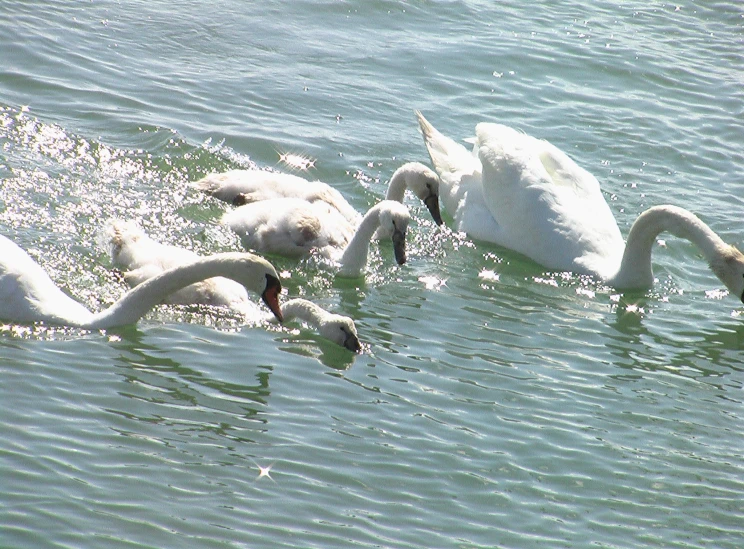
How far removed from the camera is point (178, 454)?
22.2ft

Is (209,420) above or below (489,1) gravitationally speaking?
below

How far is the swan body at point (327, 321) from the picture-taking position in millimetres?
8492

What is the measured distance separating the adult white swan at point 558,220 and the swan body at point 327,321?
2.67m

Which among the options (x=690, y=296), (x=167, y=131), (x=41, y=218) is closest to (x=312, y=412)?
(x=41, y=218)

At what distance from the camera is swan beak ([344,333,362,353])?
850cm

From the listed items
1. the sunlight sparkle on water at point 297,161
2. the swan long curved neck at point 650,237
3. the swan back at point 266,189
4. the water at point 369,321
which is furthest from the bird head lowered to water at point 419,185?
the swan long curved neck at point 650,237

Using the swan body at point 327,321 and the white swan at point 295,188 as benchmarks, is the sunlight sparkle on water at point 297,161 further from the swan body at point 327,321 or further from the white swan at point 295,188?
the swan body at point 327,321

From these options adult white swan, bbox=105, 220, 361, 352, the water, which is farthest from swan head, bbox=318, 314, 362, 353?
the water

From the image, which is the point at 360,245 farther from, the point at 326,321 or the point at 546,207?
the point at 546,207

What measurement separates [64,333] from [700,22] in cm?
1231

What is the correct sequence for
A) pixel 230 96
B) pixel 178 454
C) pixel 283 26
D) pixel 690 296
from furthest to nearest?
pixel 283 26 → pixel 230 96 → pixel 690 296 → pixel 178 454

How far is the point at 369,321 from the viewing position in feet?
30.4

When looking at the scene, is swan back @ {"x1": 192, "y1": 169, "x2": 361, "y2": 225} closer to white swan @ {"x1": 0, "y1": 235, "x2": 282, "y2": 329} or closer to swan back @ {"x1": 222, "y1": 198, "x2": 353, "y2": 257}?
swan back @ {"x1": 222, "y1": 198, "x2": 353, "y2": 257}

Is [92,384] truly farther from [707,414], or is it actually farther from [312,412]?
[707,414]
